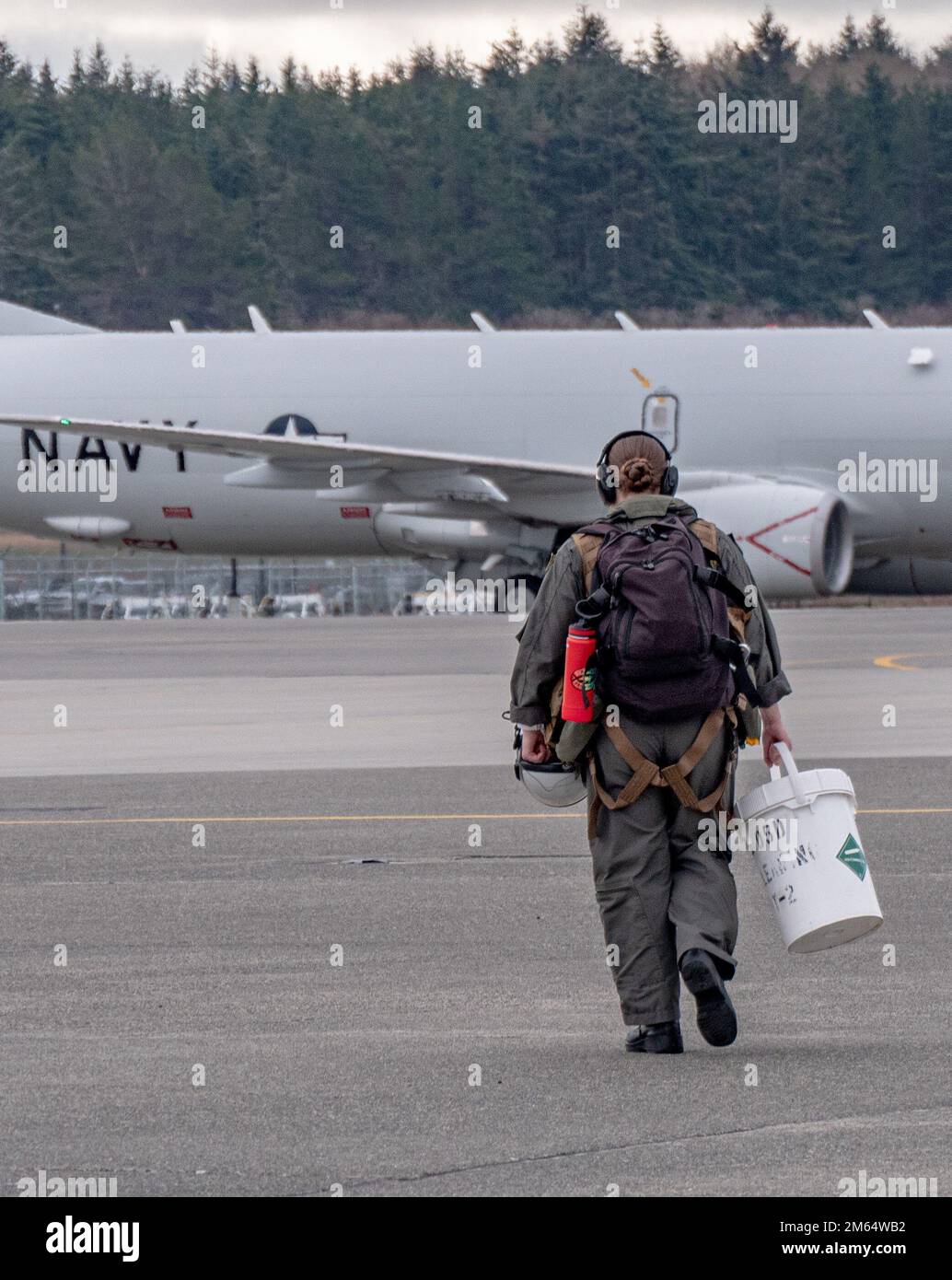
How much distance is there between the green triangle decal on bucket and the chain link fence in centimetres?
3565

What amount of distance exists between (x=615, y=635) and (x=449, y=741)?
9.82 m

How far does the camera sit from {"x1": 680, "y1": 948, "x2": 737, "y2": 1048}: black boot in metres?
6.67

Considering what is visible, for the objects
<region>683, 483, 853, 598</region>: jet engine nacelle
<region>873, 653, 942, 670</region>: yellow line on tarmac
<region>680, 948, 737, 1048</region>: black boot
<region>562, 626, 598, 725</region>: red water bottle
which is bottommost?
<region>873, 653, 942, 670</region>: yellow line on tarmac

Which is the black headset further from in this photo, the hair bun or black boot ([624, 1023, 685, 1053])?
black boot ([624, 1023, 685, 1053])

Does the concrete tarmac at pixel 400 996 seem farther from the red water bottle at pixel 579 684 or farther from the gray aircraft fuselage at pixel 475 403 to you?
the gray aircraft fuselage at pixel 475 403

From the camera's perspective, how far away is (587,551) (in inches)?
273

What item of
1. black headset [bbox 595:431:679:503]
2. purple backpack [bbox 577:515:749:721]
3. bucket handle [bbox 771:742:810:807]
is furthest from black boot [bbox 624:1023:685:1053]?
black headset [bbox 595:431:679:503]

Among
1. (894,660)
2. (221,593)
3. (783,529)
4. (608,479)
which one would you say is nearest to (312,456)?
(783,529)

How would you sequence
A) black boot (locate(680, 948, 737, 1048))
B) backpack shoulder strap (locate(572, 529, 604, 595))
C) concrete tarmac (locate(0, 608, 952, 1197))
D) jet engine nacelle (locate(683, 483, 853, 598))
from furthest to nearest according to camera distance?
1. jet engine nacelle (locate(683, 483, 853, 598))
2. backpack shoulder strap (locate(572, 529, 604, 595))
3. black boot (locate(680, 948, 737, 1048))
4. concrete tarmac (locate(0, 608, 952, 1197))

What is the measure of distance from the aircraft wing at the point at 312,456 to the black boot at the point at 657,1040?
813 inches

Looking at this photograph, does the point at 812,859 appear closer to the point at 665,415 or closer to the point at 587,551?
the point at 587,551

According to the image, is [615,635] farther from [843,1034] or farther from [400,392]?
[400,392]

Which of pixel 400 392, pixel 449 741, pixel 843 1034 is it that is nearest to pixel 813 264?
pixel 400 392
